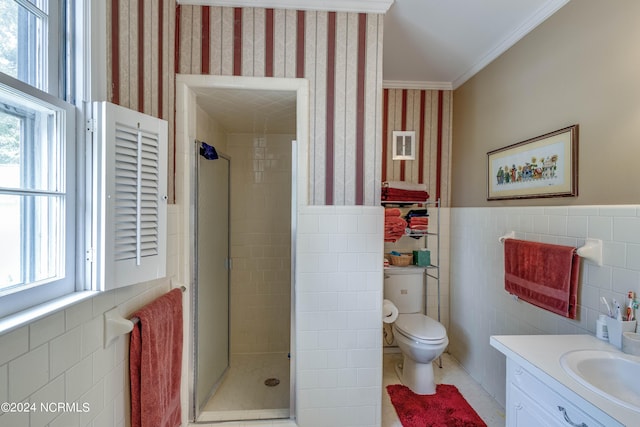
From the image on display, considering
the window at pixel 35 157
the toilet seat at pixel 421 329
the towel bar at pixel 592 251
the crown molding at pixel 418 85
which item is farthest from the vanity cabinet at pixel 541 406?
the crown molding at pixel 418 85

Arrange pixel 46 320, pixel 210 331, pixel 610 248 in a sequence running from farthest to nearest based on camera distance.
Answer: pixel 210 331 < pixel 610 248 < pixel 46 320

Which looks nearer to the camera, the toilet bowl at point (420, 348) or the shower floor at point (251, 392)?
the shower floor at point (251, 392)

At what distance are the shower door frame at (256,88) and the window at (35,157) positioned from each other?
2.51ft

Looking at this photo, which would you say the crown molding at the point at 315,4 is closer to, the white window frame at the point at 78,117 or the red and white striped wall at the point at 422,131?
the white window frame at the point at 78,117

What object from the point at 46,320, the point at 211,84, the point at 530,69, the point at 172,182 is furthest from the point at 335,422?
the point at 530,69

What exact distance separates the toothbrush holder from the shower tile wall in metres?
2.19

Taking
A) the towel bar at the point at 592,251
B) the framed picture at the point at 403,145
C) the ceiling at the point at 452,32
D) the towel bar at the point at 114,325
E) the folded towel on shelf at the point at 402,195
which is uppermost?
the ceiling at the point at 452,32

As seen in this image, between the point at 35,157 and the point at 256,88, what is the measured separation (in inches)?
45.4

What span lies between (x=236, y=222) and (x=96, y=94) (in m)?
1.84

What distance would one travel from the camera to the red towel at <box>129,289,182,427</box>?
1198mm

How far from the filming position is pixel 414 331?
7.16ft

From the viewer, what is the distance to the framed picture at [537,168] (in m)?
1.64

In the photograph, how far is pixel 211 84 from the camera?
173 centimetres

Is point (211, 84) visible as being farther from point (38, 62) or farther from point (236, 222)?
point (236, 222)
